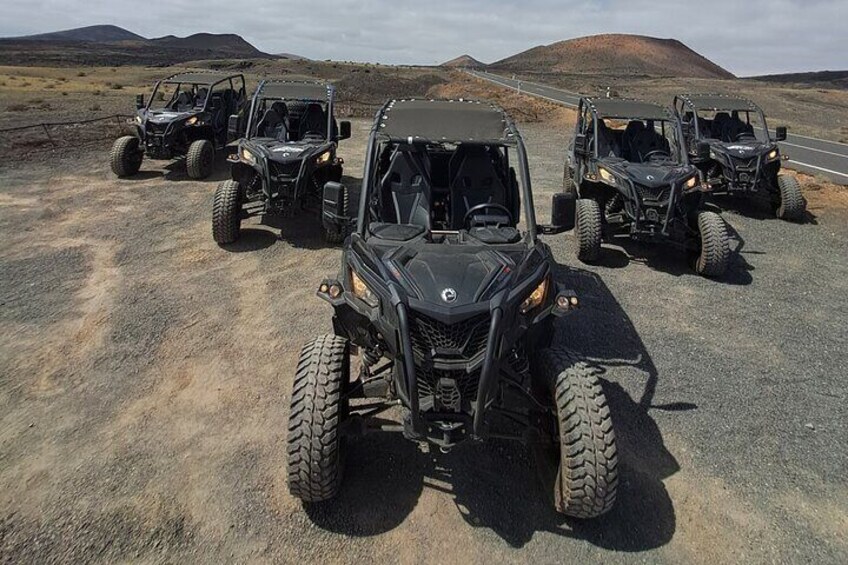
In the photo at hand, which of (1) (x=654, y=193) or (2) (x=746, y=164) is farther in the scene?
(2) (x=746, y=164)

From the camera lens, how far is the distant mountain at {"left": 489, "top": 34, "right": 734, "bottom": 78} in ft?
283

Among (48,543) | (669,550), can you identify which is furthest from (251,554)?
(669,550)

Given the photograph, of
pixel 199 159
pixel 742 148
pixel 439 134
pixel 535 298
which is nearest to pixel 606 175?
pixel 742 148

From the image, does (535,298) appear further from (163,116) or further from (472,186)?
(163,116)

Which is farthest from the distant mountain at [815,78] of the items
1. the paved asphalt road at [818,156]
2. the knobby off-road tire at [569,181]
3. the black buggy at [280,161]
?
the black buggy at [280,161]

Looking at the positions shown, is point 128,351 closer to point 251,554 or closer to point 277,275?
point 277,275

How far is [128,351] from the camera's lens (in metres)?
5.46

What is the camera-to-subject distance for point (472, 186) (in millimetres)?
5301

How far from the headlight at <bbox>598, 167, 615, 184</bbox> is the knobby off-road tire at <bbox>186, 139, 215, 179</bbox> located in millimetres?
8333

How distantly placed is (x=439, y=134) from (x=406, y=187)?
773 mm

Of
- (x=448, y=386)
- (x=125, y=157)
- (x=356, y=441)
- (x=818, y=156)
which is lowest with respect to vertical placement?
(x=356, y=441)

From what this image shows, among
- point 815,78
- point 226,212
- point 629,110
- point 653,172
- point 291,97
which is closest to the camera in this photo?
point 653,172

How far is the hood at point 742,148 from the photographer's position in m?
10.0

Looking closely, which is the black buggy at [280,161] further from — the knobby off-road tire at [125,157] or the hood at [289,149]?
the knobby off-road tire at [125,157]
